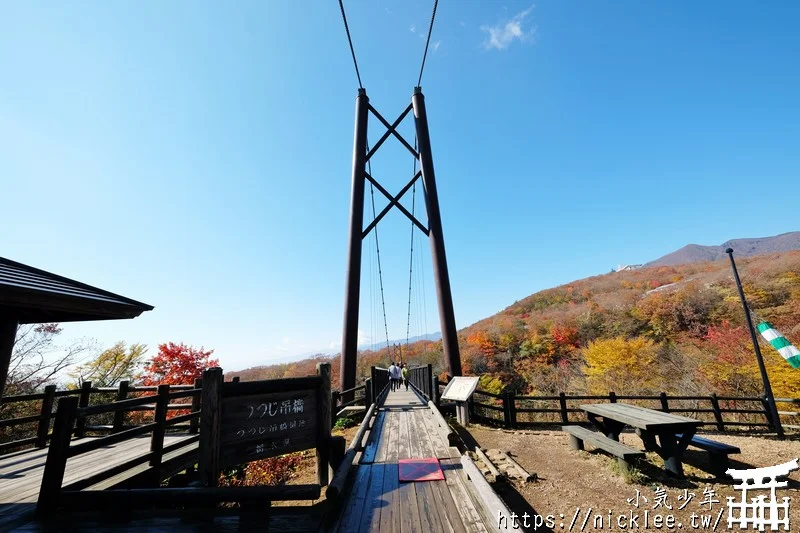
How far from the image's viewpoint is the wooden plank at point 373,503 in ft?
8.01

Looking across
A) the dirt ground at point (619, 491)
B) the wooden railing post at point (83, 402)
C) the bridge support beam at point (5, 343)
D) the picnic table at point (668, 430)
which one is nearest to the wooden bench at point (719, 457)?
the dirt ground at point (619, 491)

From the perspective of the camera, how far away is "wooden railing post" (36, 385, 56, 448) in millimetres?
4539

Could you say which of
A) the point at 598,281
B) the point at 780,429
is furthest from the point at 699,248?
the point at 780,429

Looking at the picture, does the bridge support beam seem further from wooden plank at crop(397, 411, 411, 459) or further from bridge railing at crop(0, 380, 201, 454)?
wooden plank at crop(397, 411, 411, 459)

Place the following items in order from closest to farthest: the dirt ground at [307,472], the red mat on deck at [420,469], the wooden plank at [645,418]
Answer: the red mat on deck at [420,469] < the wooden plank at [645,418] < the dirt ground at [307,472]

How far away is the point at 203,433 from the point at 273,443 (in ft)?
1.99

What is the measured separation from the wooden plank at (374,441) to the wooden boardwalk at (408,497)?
0.04 ft

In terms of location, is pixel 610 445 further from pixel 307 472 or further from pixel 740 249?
pixel 740 249

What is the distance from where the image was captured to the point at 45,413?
4598 mm

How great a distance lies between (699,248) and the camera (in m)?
89.8

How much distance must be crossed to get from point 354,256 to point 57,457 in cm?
781

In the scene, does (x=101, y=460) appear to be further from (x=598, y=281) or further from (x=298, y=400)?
(x=598, y=281)

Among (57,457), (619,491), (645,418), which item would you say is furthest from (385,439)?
(645,418)

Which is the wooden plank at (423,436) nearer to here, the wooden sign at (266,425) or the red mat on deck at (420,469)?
the red mat on deck at (420,469)
